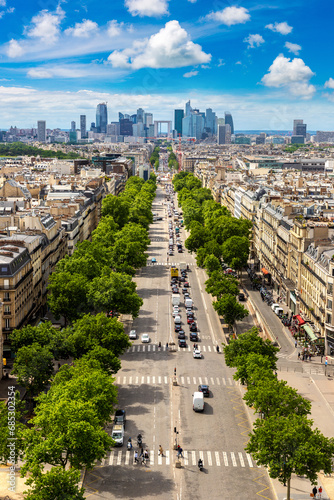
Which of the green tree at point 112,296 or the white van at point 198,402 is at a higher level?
the green tree at point 112,296

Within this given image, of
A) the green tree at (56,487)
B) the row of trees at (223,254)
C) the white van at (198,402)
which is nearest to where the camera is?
the green tree at (56,487)

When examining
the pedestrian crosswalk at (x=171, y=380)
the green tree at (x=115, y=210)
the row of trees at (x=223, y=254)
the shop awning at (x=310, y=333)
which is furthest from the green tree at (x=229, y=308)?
the green tree at (x=115, y=210)

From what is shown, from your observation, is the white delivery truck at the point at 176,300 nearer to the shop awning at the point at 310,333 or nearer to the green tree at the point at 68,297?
the green tree at the point at 68,297

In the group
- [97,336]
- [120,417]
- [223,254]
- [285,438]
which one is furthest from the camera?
[223,254]

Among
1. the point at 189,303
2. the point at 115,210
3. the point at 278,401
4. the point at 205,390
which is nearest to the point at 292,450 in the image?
the point at 278,401

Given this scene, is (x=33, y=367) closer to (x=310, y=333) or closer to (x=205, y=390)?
(x=205, y=390)

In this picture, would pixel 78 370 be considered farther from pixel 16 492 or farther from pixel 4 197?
pixel 4 197

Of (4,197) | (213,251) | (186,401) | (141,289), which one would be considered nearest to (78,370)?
(186,401)
